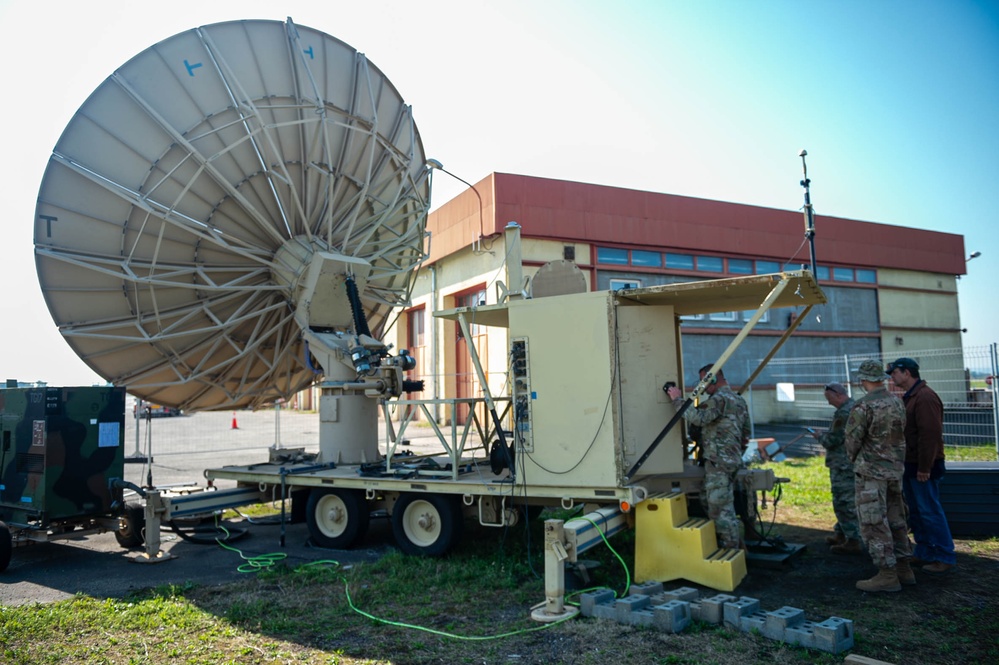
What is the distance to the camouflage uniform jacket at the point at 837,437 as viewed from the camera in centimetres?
800

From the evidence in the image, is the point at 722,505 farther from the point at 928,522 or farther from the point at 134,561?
the point at 134,561

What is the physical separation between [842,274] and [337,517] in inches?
871

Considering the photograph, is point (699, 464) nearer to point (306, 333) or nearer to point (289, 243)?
point (306, 333)

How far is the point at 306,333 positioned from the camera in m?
9.76

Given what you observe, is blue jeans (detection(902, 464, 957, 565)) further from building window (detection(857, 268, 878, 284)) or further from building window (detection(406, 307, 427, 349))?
building window (detection(857, 268, 878, 284))

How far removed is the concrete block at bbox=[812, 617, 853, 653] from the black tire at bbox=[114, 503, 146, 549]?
8062mm

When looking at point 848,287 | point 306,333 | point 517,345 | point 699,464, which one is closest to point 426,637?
point 517,345

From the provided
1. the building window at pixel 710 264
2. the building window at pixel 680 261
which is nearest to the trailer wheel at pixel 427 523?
the building window at pixel 680 261

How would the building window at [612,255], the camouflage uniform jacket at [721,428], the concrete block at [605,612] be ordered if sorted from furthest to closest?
the building window at [612,255] < the camouflage uniform jacket at [721,428] < the concrete block at [605,612]

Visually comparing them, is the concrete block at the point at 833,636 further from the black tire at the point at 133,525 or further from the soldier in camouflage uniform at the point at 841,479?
the black tire at the point at 133,525

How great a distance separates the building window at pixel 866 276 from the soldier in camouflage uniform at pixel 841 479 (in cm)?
1957

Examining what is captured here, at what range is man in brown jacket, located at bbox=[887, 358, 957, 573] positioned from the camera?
682 centimetres

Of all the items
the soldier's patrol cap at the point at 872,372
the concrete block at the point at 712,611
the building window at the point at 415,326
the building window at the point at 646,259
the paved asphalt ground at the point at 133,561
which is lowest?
the paved asphalt ground at the point at 133,561

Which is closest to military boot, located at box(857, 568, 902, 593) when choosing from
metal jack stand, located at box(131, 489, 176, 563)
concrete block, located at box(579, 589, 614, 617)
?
concrete block, located at box(579, 589, 614, 617)
